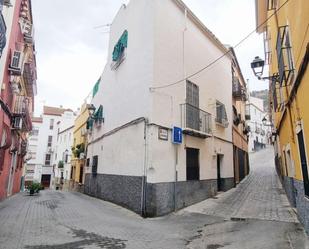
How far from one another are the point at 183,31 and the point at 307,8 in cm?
758

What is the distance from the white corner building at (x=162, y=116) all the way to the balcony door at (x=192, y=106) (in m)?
0.04

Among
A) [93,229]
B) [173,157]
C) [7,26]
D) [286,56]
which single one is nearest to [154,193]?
[173,157]

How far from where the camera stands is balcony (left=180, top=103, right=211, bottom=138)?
10.0 metres

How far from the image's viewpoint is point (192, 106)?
34.6ft

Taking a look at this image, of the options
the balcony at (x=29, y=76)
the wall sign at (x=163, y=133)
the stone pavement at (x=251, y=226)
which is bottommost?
the stone pavement at (x=251, y=226)

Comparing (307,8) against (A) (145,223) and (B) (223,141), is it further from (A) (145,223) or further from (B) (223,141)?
(B) (223,141)

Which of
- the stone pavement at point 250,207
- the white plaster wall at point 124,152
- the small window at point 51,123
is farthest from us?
the small window at point 51,123

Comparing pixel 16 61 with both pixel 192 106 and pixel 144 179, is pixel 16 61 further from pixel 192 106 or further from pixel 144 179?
pixel 192 106

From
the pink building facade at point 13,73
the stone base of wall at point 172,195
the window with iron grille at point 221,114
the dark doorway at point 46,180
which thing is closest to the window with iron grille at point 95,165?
the pink building facade at point 13,73

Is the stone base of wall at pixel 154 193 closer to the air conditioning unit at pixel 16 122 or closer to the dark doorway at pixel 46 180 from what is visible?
the air conditioning unit at pixel 16 122

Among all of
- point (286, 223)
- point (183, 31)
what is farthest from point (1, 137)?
point (286, 223)

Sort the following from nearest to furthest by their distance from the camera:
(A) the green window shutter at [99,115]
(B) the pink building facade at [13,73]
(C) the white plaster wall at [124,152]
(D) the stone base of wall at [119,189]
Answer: (D) the stone base of wall at [119,189]
(C) the white plaster wall at [124,152]
(B) the pink building facade at [13,73]
(A) the green window shutter at [99,115]

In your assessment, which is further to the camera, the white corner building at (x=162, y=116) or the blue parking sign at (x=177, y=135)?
the blue parking sign at (x=177, y=135)

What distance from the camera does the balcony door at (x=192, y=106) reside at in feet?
33.9
